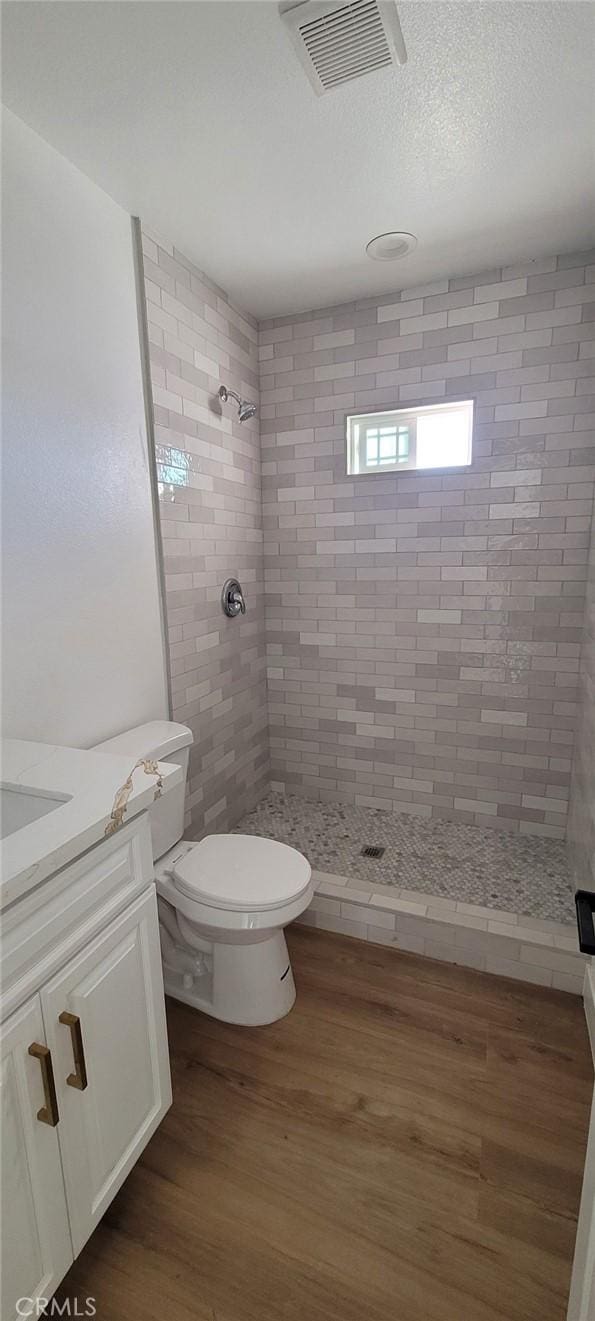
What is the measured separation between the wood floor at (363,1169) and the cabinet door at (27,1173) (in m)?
0.31

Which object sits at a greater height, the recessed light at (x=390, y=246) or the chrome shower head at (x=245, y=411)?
the recessed light at (x=390, y=246)

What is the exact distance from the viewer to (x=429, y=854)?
2.29 m

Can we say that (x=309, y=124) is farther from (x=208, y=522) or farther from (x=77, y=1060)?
(x=77, y=1060)

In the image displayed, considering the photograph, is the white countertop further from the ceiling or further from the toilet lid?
the ceiling

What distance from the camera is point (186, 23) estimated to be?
1.09 metres

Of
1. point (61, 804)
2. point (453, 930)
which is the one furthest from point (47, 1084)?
point (453, 930)

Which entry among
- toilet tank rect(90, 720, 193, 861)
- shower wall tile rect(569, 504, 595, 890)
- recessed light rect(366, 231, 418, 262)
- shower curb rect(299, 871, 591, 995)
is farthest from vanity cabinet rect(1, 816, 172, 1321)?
recessed light rect(366, 231, 418, 262)

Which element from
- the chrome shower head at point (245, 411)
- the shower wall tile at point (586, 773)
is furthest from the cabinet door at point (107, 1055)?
the chrome shower head at point (245, 411)

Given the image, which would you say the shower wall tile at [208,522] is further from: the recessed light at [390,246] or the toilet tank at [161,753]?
the recessed light at [390,246]

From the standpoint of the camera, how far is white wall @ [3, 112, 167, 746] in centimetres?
132

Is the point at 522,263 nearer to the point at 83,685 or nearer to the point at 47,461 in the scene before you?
the point at 47,461

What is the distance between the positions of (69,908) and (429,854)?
1745mm

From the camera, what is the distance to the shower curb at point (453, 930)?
174 centimetres

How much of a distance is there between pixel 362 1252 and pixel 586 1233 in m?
0.66
